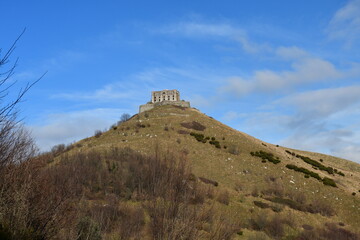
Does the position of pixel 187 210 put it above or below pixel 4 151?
below

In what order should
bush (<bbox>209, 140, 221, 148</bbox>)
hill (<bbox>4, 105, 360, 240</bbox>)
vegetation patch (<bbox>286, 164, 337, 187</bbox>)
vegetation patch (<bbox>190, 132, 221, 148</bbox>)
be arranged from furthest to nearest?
vegetation patch (<bbox>190, 132, 221, 148</bbox>)
bush (<bbox>209, 140, 221, 148</bbox>)
vegetation patch (<bbox>286, 164, 337, 187</bbox>)
hill (<bbox>4, 105, 360, 240</bbox>)

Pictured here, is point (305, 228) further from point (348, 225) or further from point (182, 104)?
point (182, 104)

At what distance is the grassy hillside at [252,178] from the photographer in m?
29.5

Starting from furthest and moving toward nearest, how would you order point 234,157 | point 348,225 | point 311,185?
point 234,157
point 311,185
point 348,225

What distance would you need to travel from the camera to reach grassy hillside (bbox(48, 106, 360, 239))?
2953 cm

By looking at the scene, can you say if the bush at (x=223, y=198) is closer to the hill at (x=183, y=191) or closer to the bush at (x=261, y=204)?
the hill at (x=183, y=191)

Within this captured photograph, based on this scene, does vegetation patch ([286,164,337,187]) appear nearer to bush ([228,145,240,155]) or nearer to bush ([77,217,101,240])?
bush ([228,145,240,155])

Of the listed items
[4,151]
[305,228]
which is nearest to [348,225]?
[305,228]

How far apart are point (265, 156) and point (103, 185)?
3055 cm

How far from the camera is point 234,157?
48.5 m

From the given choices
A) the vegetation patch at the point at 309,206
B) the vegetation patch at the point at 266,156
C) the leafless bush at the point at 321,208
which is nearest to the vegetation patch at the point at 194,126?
the vegetation patch at the point at 266,156

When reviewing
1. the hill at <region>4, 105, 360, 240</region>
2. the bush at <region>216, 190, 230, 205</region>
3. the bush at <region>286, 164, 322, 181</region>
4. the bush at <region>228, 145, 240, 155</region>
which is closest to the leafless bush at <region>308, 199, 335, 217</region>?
the hill at <region>4, 105, 360, 240</region>

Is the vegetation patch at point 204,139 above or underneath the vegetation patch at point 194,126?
underneath

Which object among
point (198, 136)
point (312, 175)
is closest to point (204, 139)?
point (198, 136)
